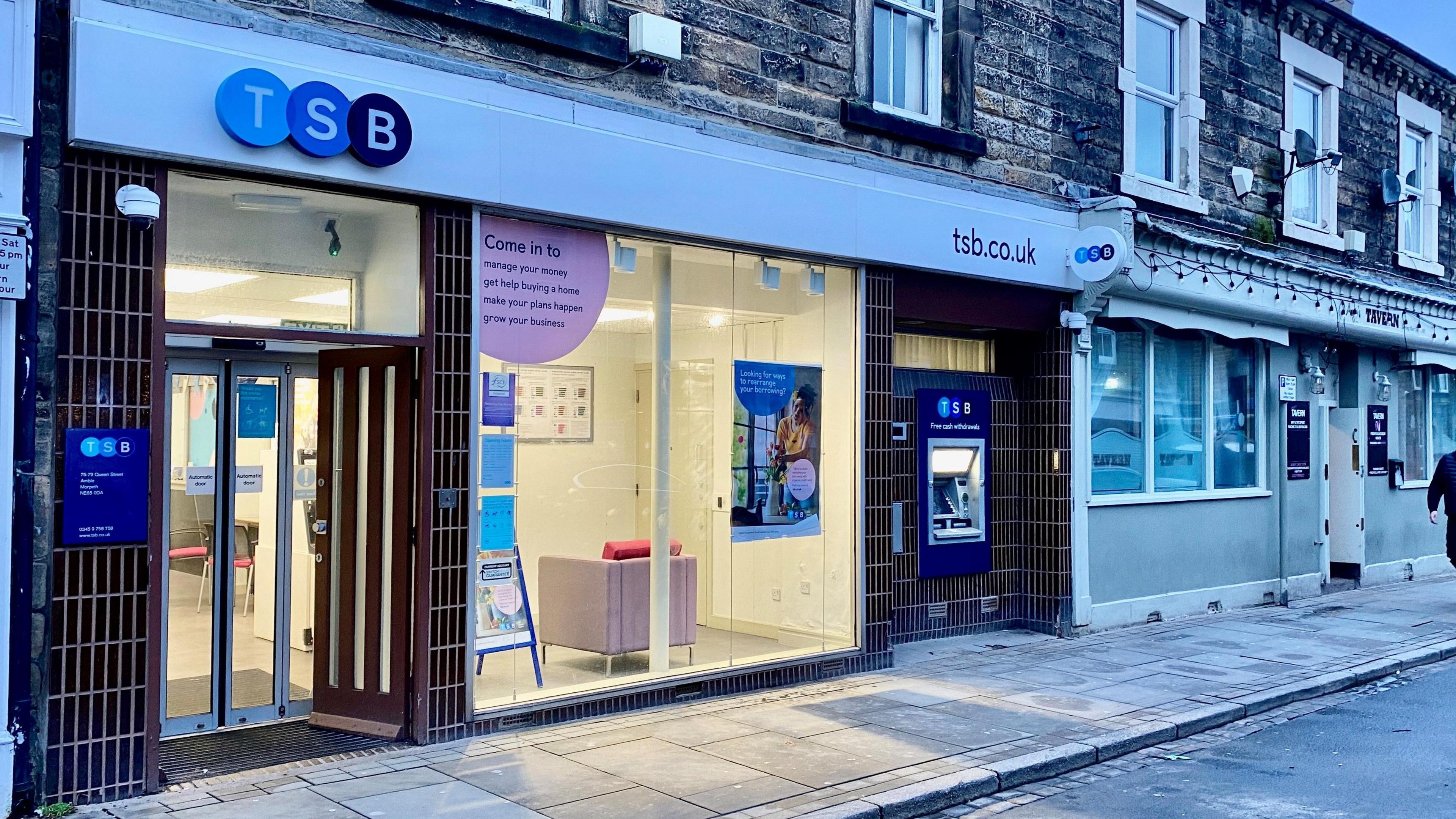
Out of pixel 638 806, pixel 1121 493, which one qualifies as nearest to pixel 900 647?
pixel 1121 493

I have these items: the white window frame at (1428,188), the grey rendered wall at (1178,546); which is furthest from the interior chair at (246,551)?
the white window frame at (1428,188)

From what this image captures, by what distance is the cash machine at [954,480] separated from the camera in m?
10.6

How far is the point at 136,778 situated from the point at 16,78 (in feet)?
10.9

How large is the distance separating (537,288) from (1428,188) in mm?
14681

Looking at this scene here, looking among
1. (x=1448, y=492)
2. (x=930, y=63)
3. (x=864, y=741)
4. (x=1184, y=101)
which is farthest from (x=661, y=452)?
(x=1448, y=492)

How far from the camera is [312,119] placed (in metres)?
6.26

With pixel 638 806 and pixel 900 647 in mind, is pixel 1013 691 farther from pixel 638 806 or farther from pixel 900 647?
pixel 638 806

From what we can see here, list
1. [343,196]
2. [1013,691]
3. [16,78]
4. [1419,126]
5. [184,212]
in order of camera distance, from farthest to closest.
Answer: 1. [1419,126]
2. [1013,691]
3. [343,196]
4. [184,212]
5. [16,78]

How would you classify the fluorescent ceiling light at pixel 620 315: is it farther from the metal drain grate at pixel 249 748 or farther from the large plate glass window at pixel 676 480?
the metal drain grate at pixel 249 748

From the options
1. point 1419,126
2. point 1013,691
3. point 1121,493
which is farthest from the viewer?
point 1419,126

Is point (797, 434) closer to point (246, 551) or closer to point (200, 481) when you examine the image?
point (246, 551)

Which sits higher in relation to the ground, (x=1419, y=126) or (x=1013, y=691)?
(x=1419, y=126)

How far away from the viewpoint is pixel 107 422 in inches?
229

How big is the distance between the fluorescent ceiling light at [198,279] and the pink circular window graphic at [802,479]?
4270 mm
